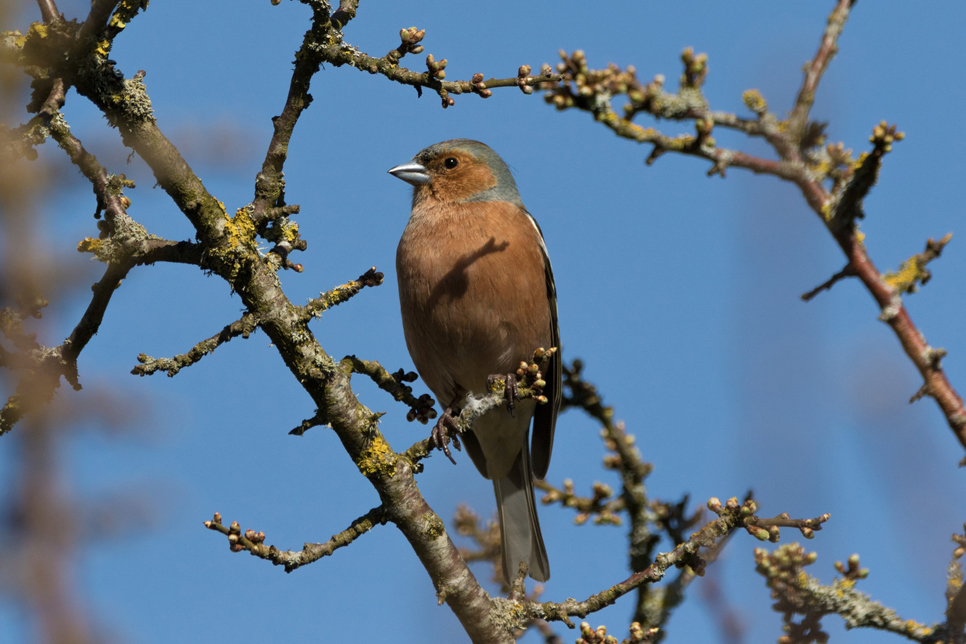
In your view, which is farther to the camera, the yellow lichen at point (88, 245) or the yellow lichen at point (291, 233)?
the yellow lichen at point (291, 233)

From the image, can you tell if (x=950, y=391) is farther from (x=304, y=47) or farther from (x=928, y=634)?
(x=304, y=47)

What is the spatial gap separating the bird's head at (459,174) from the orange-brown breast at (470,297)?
0.45 metres

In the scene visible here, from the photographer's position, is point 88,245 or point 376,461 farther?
point 376,461

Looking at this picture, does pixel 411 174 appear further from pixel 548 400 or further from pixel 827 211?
pixel 827 211

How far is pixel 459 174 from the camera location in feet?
24.5

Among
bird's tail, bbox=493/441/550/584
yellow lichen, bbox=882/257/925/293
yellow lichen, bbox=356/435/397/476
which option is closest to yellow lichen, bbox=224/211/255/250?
yellow lichen, bbox=356/435/397/476

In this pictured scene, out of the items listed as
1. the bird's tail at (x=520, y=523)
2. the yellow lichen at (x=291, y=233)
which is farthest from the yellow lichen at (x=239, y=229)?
the bird's tail at (x=520, y=523)

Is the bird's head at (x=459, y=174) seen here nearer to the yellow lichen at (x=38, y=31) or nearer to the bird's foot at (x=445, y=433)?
the bird's foot at (x=445, y=433)

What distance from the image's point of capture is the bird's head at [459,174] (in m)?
7.32

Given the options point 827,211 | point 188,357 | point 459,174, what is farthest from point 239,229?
point 459,174

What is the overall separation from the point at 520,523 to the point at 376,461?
2.77m

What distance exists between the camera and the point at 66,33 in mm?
3672

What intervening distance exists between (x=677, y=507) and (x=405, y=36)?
10.9ft

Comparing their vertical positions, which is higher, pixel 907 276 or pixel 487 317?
pixel 487 317
